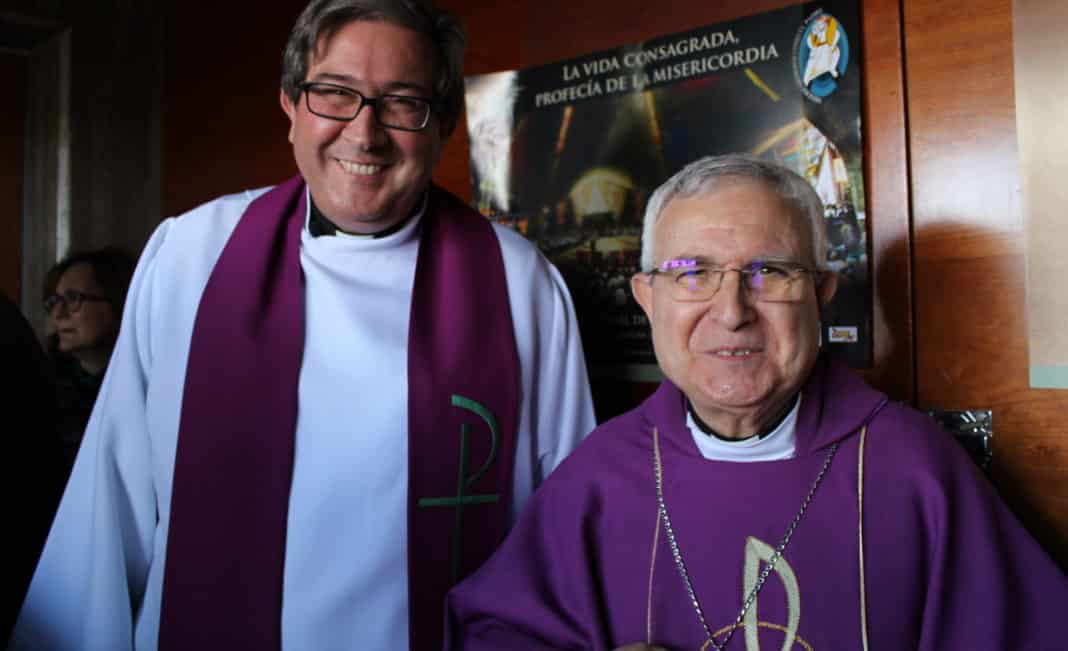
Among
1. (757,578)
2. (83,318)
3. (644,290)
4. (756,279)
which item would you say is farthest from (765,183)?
(83,318)

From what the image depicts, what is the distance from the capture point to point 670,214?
1.75m

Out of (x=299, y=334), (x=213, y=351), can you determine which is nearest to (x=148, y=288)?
(x=213, y=351)

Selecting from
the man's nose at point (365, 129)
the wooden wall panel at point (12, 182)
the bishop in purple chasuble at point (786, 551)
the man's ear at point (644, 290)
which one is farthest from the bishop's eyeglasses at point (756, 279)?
the wooden wall panel at point (12, 182)

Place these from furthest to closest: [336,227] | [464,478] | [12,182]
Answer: [12,182], [336,227], [464,478]

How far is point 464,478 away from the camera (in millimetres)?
2084

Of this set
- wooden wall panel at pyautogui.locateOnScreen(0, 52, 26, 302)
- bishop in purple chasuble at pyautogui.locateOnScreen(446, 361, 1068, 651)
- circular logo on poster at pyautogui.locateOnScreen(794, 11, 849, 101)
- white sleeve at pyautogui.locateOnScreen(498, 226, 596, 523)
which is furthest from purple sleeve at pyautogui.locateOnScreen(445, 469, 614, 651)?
wooden wall panel at pyautogui.locateOnScreen(0, 52, 26, 302)

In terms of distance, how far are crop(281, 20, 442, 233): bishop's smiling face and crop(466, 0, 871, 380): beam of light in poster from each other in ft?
2.44

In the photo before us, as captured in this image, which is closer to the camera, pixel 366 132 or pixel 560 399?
pixel 366 132

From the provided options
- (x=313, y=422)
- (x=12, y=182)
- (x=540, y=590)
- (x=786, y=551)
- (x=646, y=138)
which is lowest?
(x=540, y=590)

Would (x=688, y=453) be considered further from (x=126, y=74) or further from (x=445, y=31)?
(x=126, y=74)

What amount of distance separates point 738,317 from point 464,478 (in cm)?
79

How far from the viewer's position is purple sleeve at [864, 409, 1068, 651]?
1524 millimetres

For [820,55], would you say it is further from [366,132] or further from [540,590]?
[540,590]

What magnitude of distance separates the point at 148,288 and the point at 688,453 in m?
1.29
